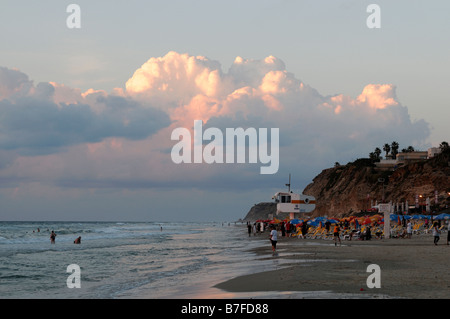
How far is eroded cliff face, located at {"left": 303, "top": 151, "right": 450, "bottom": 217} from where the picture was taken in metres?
103

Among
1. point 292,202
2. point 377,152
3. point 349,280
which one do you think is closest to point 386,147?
point 377,152

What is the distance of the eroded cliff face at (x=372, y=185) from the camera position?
339ft

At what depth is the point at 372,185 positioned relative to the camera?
122m

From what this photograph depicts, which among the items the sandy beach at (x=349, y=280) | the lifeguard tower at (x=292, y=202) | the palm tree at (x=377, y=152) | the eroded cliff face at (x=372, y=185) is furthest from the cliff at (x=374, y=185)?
the sandy beach at (x=349, y=280)

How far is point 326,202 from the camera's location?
438ft

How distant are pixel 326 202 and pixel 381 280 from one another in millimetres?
120610

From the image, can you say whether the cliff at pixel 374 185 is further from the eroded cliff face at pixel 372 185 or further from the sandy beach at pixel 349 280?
the sandy beach at pixel 349 280

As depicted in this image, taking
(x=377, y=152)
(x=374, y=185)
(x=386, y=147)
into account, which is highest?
(x=386, y=147)

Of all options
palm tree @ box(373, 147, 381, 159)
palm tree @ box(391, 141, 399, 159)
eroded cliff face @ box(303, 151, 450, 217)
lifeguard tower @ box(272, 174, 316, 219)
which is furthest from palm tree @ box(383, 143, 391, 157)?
lifeguard tower @ box(272, 174, 316, 219)

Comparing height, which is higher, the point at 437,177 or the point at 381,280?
the point at 437,177

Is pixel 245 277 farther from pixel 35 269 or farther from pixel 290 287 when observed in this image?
pixel 35 269

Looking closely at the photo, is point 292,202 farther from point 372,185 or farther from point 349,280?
point 349,280
